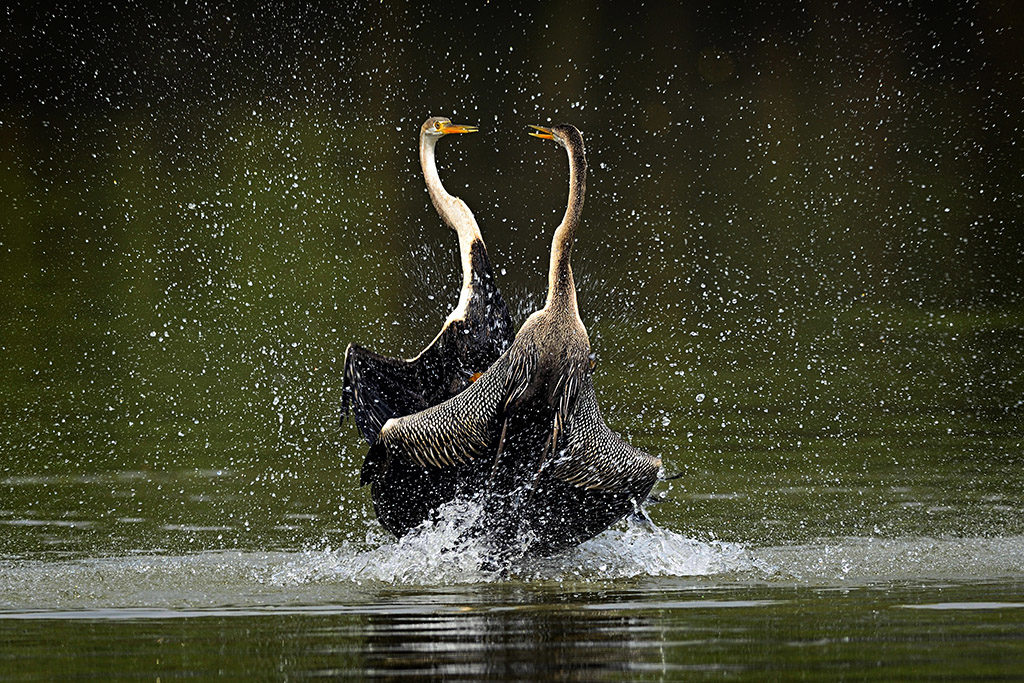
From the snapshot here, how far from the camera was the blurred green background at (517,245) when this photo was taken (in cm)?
1038

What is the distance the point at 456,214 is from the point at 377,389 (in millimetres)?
999

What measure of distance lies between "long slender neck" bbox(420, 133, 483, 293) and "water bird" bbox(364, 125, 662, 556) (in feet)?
2.22

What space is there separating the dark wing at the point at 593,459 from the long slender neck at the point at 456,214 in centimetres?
92

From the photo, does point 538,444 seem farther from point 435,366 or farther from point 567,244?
point 567,244

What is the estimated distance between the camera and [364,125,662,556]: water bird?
7668 mm

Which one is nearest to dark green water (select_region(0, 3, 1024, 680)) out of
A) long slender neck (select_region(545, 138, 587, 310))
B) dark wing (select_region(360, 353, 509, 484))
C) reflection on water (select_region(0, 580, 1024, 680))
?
reflection on water (select_region(0, 580, 1024, 680))

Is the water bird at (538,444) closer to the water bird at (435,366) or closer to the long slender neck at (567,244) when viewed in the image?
the long slender neck at (567,244)

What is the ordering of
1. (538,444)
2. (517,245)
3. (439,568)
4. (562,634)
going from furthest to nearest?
(517,245), (538,444), (439,568), (562,634)

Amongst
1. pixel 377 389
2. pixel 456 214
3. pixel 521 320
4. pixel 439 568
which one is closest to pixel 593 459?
pixel 439 568

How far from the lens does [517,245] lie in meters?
22.6

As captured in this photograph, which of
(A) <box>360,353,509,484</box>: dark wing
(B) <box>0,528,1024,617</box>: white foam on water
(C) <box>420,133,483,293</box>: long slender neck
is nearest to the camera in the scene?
(B) <box>0,528,1024,617</box>: white foam on water

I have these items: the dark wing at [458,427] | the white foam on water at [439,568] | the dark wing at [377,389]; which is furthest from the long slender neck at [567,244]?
the white foam on water at [439,568]

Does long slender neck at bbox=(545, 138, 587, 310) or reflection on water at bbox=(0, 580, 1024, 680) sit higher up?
long slender neck at bbox=(545, 138, 587, 310)

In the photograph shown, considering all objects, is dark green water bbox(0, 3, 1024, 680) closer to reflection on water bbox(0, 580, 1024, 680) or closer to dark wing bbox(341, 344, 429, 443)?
reflection on water bbox(0, 580, 1024, 680)
